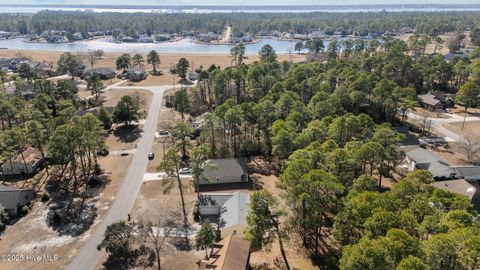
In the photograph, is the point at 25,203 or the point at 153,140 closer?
the point at 25,203

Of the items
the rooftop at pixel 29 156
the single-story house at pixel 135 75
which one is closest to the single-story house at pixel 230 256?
the rooftop at pixel 29 156

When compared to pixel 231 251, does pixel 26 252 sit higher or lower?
lower

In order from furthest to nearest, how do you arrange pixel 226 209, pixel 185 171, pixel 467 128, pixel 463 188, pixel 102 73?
pixel 102 73 < pixel 467 128 < pixel 185 171 < pixel 463 188 < pixel 226 209

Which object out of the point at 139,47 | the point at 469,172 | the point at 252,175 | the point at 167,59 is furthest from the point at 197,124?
the point at 139,47

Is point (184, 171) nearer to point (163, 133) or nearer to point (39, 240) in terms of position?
point (163, 133)

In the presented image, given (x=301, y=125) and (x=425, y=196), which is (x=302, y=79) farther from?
(x=425, y=196)

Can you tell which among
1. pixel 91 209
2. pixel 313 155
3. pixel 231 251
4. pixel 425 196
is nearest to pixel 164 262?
pixel 231 251

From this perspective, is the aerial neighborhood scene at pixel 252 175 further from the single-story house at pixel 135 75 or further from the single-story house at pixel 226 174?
the single-story house at pixel 135 75
